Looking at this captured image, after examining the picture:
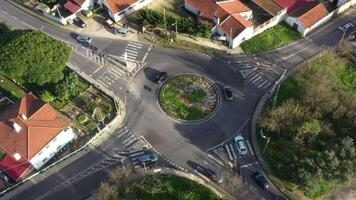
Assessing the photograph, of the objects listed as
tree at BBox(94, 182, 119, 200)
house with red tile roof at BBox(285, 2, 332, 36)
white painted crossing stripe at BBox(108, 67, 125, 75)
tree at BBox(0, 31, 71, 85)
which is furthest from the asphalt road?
tree at BBox(0, 31, 71, 85)

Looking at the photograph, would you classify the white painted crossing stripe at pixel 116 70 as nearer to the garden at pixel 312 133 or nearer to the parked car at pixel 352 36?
the garden at pixel 312 133

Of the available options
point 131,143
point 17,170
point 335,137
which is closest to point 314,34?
point 335,137

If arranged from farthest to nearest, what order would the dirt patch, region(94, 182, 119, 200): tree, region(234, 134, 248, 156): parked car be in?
region(234, 134, 248, 156): parked car
the dirt patch
region(94, 182, 119, 200): tree

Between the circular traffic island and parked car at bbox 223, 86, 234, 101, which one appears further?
parked car at bbox 223, 86, 234, 101

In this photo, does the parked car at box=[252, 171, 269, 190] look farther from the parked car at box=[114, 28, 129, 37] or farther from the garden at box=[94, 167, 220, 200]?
the parked car at box=[114, 28, 129, 37]

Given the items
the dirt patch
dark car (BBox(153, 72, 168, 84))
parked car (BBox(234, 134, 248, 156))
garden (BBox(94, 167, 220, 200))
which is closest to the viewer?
garden (BBox(94, 167, 220, 200))
